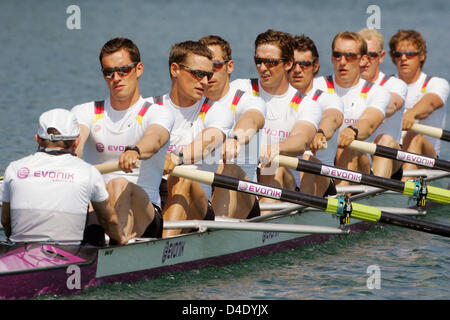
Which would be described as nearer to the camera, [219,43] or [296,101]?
[219,43]

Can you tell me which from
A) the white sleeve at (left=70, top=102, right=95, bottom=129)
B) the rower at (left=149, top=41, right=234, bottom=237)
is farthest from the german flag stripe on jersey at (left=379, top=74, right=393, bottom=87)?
the white sleeve at (left=70, top=102, right=95, bottom=129)

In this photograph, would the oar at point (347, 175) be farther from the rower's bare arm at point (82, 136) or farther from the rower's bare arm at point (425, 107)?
the rower's bare arm at point (425, 107)

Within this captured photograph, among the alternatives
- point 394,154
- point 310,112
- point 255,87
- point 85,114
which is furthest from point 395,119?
point 85,114

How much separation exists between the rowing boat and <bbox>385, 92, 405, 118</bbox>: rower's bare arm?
1.48 meters

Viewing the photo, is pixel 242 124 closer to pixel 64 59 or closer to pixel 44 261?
pixel 44 261

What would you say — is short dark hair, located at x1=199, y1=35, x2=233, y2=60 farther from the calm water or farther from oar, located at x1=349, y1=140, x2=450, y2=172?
the calm water

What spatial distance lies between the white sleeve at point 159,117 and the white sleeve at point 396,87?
17.3 ft

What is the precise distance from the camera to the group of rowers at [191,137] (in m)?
7.32

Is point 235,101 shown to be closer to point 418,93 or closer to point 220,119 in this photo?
point 220,119

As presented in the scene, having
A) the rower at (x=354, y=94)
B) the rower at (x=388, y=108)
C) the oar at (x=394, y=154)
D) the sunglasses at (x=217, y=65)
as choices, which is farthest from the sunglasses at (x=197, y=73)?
the rower at (x=388, y=108)

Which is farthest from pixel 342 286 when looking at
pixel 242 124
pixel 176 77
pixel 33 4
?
pixel 33 4

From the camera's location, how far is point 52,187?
723 centimetres

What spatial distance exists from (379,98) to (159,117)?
456cm

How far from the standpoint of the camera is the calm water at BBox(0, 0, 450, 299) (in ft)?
30.1
